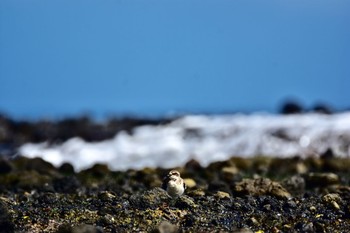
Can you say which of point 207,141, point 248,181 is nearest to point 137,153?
point 207,141

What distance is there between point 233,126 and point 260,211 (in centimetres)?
2030

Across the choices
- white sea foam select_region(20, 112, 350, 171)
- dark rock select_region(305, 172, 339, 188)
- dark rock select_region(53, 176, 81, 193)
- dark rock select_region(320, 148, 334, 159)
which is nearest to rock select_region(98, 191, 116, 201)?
dark rock select_region(53, 176, 81, 193)

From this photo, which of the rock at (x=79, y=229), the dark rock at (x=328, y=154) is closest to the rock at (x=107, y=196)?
the rock at (x=79, y=229)

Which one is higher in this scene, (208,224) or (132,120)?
(132,120)

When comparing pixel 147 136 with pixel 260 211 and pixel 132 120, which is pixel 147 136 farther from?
pixel 260 211

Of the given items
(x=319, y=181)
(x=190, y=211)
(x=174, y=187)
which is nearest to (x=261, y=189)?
(x=174, y=187)

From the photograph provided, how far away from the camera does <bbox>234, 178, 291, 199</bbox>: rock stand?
1092 centimetres

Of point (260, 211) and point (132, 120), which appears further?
point (132, 120)

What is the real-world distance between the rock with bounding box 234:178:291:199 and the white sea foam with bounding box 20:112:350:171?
11305 mm

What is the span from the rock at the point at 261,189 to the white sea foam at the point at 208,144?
11.3 meters

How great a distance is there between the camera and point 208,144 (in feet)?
89.0

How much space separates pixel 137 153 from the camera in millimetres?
25125

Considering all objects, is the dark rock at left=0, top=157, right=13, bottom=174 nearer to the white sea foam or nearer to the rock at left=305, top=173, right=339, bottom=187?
the white sea foam

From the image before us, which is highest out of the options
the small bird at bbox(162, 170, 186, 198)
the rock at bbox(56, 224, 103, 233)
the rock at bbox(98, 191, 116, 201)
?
the small bird at bbox(162, 170, 186, 198)
